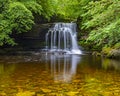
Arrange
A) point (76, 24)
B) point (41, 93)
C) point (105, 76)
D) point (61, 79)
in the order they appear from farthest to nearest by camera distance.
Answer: point (76, 24) → point (105, 76) → point (61, 79) → point (41, 93)

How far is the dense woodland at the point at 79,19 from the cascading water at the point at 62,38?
731mm

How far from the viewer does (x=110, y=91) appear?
25.9ft

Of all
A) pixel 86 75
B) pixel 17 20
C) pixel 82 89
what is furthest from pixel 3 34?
pixel 82 89

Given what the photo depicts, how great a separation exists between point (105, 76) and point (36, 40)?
1475 centimetres

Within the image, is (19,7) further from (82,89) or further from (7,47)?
(82,89)

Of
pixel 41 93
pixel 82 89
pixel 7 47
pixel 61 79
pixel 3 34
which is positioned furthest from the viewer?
pixel 7 47

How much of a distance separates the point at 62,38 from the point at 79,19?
257cm

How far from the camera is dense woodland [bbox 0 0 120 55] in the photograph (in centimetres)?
1222

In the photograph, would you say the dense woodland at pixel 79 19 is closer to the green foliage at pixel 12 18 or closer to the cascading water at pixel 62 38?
the green foliage at pixel 12 18

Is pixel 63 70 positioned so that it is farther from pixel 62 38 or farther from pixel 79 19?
pixel 79 19

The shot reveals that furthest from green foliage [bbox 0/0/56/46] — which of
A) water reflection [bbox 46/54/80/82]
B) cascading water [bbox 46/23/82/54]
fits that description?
cascading water [bbox 46/23/82/54]

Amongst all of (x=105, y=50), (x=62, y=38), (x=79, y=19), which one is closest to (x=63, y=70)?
(x=105, y=50)

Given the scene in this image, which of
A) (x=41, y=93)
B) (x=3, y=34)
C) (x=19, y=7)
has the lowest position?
(x=41, y=93)

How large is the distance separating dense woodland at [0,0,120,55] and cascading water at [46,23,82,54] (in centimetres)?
73
